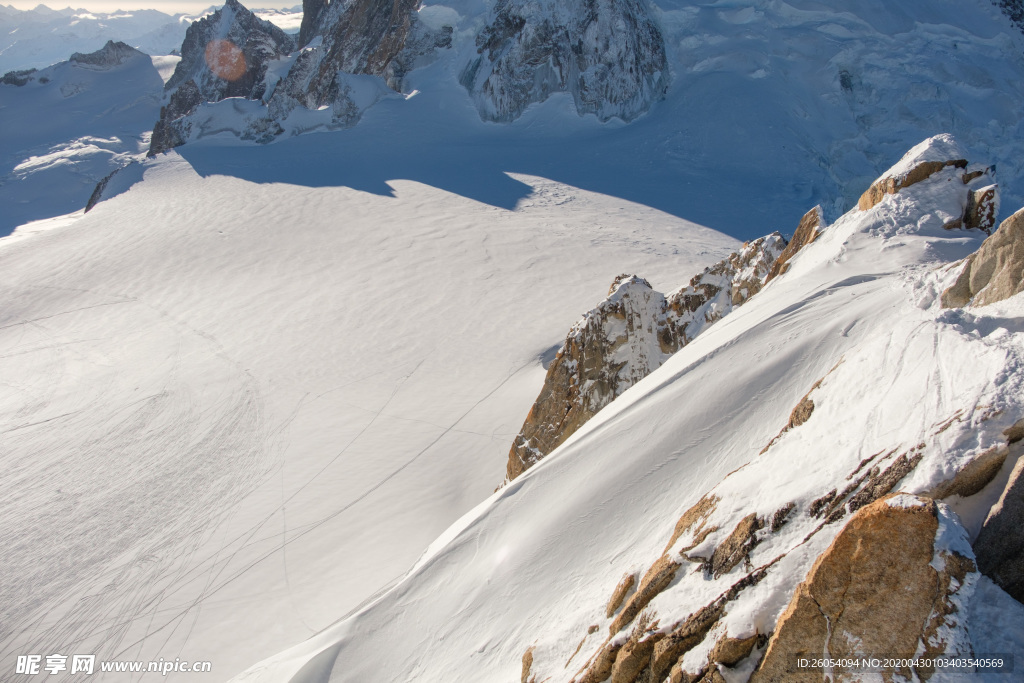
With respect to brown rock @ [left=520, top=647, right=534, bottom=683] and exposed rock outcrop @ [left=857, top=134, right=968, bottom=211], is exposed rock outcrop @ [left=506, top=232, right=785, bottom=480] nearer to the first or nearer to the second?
exposed rock outcrop @ [left=857, top=134, right=968, bottom=211]

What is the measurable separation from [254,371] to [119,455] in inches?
124

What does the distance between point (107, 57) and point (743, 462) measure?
78.5 meters

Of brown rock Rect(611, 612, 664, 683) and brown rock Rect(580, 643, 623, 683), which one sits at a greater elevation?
brown rock Rect(611, 612, 664, 683)

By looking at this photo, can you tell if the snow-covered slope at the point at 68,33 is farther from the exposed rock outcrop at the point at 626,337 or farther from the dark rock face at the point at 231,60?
the exposed rock outcrop at the point at 626,337

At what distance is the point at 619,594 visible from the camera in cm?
388

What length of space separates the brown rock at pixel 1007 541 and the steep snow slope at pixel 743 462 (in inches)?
3.1


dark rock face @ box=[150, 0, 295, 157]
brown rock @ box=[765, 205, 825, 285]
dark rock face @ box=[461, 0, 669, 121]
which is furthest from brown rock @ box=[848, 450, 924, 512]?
dark rock face @ box=[150, 0, 295, 157]

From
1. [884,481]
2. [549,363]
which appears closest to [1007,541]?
[884,481]

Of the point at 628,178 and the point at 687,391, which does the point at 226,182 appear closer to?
the point at 628,178

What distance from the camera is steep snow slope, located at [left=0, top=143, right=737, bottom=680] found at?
8.73 m

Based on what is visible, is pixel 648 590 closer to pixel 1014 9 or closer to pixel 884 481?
pixel 884 481

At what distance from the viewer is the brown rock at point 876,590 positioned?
2531 millimetres

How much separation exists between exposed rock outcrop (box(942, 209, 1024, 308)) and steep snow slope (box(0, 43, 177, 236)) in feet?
155

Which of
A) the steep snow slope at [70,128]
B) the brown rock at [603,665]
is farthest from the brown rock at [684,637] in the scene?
the steep snow slope at [70,128]
